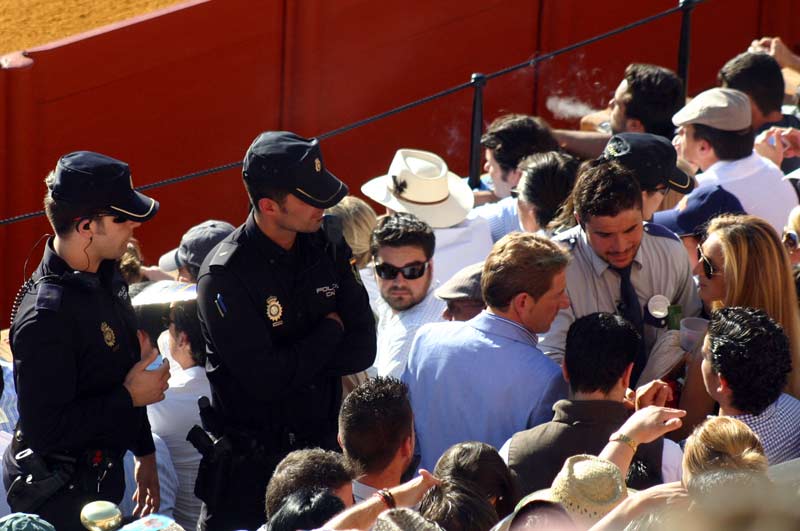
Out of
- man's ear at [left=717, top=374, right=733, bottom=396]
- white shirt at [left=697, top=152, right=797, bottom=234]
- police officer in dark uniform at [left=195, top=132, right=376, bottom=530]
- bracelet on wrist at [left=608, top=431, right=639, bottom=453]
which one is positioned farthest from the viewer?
white shirt at [left=697, top=152, right=797, bottom=234]

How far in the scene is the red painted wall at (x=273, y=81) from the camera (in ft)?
29.0

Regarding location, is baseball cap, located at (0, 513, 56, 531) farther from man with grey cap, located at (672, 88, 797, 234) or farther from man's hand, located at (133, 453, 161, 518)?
→ man with grey cap, located at (672, 88, 797, 234)

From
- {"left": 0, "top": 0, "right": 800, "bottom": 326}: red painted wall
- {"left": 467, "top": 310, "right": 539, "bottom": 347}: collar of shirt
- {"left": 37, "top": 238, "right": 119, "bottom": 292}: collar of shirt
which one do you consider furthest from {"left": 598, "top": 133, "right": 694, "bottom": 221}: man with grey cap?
{"left": 0, "top": 0, "right": 800, "bottom": 326}: red painted wall

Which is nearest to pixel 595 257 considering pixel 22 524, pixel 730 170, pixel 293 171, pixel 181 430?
pixel 293 171

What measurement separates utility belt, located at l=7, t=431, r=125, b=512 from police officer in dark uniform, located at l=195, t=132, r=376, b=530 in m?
0.33

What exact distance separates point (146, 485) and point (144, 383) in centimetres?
41

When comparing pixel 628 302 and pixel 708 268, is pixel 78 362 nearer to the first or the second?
pixel 628 302

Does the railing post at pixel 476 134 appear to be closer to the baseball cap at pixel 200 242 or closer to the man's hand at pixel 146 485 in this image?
the baseball cap at pixel 200 242

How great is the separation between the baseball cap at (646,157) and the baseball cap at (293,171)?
4.96ft

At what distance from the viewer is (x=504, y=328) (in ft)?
13.5

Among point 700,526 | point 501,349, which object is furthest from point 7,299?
point 700,526

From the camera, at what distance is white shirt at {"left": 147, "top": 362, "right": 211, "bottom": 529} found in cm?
477

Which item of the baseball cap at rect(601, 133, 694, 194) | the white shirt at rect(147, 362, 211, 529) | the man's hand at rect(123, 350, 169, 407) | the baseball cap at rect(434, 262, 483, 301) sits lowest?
the white shirt at rect(147, 362, 211, 529)

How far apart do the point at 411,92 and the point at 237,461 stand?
267 inches
